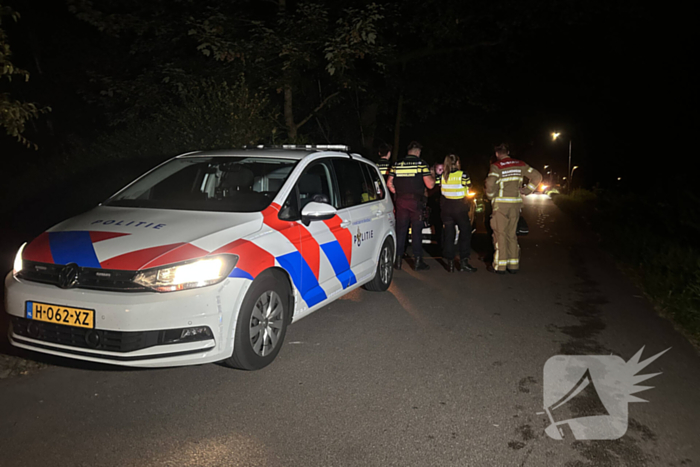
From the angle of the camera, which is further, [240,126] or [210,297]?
[240,126]

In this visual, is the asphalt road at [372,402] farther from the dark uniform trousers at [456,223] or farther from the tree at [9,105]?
the tree at [9,105]

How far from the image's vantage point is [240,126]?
11.7 metres

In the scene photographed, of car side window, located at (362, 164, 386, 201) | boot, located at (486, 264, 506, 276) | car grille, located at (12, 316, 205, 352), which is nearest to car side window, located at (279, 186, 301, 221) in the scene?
car grille, located at (12, 316, 205, 352)

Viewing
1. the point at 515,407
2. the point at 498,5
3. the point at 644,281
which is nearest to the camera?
the point at 515,407

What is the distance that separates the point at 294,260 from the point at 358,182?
2.19m

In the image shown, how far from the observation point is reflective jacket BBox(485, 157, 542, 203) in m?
9.14

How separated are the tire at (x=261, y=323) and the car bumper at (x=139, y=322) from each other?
0.13 m

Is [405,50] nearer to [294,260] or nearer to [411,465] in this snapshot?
[294,260]

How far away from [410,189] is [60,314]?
19.5 feet

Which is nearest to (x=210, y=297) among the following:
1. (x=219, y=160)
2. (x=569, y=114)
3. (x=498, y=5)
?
(x=219, y=160)

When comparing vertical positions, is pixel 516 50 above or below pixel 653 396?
above

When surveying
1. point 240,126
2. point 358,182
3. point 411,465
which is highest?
point 240,126

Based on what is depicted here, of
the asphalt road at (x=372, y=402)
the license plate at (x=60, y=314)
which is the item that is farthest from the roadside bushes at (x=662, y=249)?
the license plate at (x=60, y=314)

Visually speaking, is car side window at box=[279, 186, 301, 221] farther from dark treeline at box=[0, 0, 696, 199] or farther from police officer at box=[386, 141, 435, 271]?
dark treeline at box=[0, 0, 696, 199]
